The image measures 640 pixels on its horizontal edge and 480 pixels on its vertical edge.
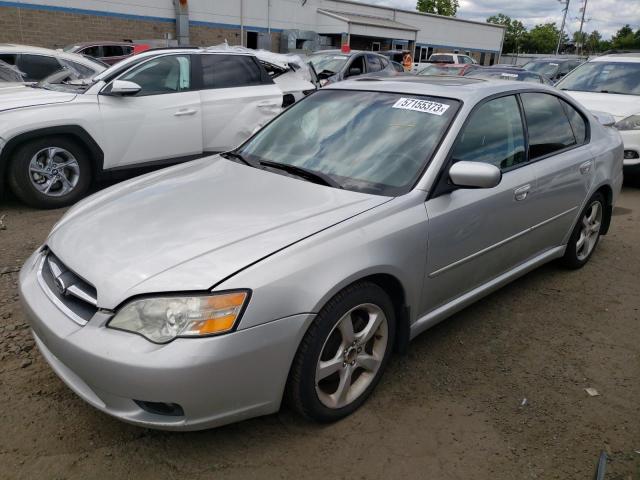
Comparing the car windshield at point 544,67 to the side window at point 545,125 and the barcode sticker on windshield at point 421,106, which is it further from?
the barcode sticker on windshield at point 421,106

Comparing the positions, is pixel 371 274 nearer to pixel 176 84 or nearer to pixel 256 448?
pixel 256 448

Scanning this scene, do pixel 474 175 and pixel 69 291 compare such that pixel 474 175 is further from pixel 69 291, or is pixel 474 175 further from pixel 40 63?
pixel 40 63

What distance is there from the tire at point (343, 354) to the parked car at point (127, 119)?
4.22m

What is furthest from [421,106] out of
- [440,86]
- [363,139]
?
[363,139]

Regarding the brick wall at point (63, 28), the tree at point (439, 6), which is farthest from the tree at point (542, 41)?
the brick wall at point (63, 28)

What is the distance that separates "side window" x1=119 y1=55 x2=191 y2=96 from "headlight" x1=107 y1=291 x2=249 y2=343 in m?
4.50

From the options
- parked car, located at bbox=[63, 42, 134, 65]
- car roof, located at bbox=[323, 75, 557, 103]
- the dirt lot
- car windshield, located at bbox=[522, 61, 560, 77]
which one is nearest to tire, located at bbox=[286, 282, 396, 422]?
the dirt lot

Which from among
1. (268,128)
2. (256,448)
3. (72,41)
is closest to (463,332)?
(256,448)

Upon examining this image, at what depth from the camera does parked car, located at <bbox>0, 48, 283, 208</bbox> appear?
5.38 metres

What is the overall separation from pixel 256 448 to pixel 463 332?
169 centimetres

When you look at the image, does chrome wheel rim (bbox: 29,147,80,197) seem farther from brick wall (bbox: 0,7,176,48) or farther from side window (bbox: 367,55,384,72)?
brick wall (bbox: 0,7,176,48)

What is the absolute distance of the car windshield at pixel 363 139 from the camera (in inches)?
115

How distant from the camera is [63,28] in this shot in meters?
23.3

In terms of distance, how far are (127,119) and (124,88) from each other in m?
0.37
